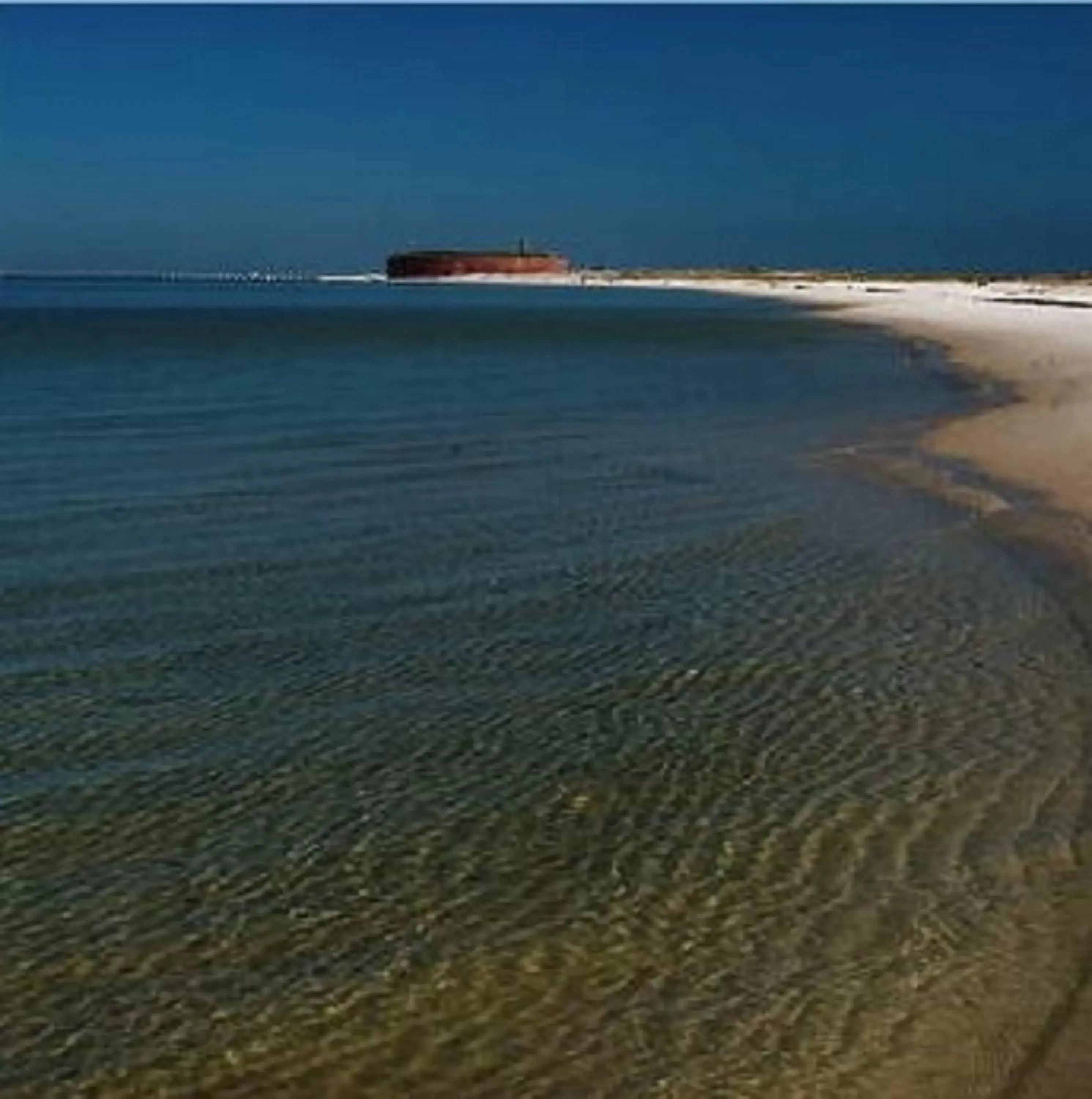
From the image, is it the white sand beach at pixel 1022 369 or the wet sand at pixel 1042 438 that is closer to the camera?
the wet sand at pixel 1042 438

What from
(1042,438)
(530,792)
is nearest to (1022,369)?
(1042,438)

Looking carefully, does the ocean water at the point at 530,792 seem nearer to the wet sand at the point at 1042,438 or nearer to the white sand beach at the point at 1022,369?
the wet sand at the point at 1042,438

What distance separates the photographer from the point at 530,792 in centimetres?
808

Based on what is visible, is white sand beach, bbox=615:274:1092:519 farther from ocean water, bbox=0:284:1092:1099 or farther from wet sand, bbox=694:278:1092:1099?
ocean water, bbox=0:284:1092:1099

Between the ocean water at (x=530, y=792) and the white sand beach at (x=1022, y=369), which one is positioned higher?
the ocean water at (x=530, y=792)

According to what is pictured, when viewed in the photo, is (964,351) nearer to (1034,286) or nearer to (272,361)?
(272,361)

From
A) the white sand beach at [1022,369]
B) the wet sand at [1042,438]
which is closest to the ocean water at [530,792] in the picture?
the wet sand at [1042,438]

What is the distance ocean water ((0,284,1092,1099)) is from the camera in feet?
18.5

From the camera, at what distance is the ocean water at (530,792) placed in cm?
562

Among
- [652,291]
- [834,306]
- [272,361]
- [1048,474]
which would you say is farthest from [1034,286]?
[1048,474]

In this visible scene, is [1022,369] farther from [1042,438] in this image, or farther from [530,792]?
[530,792]

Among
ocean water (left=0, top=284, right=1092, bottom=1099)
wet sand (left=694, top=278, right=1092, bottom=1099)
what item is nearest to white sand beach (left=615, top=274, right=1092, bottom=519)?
wet sand (left=694, top=278, right=1092, bottom=1099)

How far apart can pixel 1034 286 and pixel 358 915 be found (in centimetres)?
11549

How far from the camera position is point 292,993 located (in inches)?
232
